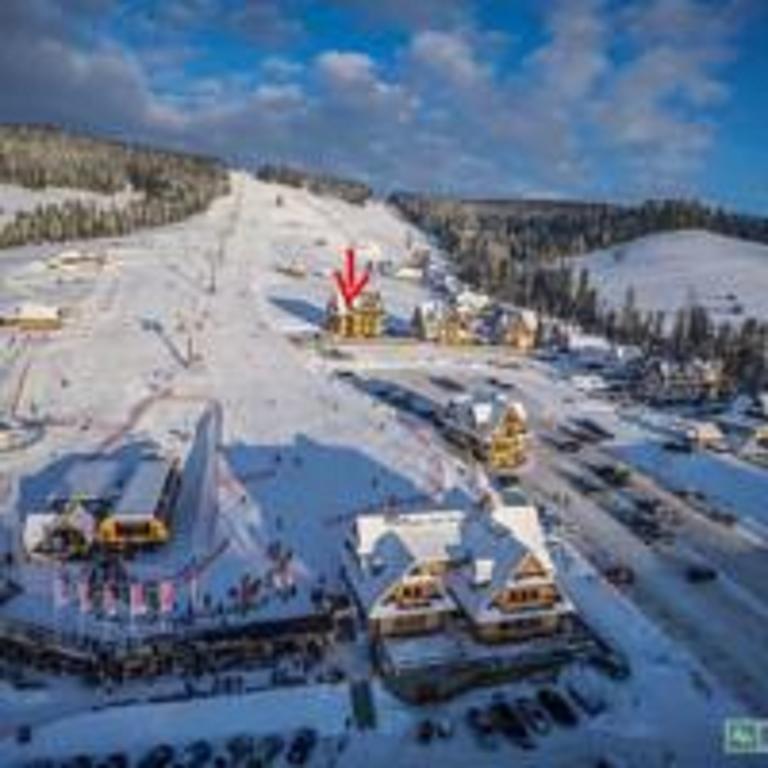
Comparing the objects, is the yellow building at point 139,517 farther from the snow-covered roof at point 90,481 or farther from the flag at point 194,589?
the flag at point 194,589

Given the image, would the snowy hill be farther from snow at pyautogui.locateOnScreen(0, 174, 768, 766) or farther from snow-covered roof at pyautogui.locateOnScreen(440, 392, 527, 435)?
snow-covered roof at pyautogui.locateOnScreen(440, 392, 527, 435)

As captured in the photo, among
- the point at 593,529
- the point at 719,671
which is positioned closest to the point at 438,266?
the point at 593,529

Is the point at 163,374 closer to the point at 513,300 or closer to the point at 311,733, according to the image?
the point at 311,733

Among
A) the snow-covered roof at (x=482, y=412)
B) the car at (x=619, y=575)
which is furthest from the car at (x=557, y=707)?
the snow-covered roof at (x=482, y=412)

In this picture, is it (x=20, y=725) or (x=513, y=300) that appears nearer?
(x=20, y=725)

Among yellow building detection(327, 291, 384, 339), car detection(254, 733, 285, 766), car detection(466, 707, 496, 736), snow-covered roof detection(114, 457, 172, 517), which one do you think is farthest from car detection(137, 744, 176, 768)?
yellow building detection(327, 291, 384, 339)

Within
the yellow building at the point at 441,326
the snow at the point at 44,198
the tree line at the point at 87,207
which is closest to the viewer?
the yellow building at the point at 441,326
